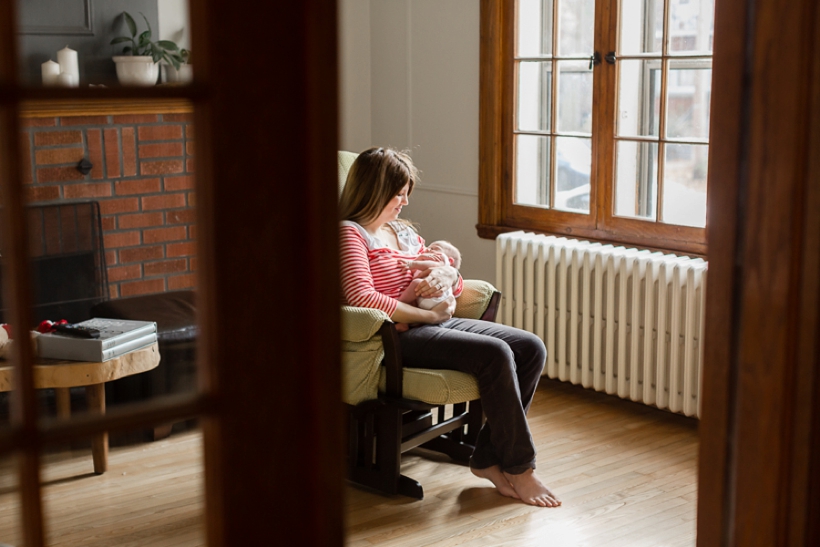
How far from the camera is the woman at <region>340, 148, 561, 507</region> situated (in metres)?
2.84

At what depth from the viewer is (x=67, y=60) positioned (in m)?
3.94

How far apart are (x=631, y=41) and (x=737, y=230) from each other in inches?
96.7

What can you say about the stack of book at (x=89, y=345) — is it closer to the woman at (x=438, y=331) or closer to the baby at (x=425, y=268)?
the woman at (x=438, y=331)

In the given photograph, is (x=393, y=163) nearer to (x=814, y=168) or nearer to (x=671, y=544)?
(x=671, y=544)

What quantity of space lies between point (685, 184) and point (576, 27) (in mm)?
869

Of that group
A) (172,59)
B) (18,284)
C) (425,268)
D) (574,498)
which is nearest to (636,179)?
(425,268)

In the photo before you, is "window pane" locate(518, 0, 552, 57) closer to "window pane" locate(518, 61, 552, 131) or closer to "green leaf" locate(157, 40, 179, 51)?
"window pane" locate(518, 61, 552, 131)

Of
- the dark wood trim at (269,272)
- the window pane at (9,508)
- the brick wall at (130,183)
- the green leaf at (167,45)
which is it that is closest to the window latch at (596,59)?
the brick wall at (130,183)

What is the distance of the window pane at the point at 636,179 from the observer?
3.67 m

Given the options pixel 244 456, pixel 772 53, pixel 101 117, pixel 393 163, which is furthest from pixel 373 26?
pixel 244 456

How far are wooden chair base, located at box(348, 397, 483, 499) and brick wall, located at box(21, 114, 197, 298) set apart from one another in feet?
4.38

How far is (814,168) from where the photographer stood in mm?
A: 1359

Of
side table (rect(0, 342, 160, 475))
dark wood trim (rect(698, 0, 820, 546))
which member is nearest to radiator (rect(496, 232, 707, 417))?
side table (rect(0, 342, 160, 475))

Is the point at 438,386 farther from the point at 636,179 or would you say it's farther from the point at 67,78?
the point at 67,78
